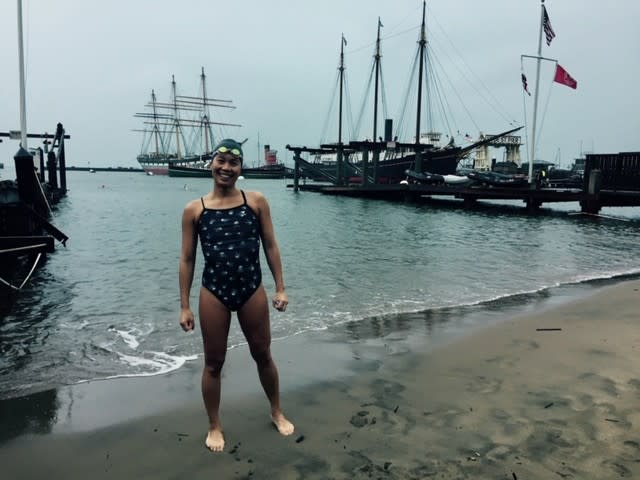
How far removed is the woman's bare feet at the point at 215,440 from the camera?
3508 mm

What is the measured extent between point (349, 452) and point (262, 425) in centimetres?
83

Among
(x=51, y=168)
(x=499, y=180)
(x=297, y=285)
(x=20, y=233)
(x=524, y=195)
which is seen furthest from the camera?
(x=499, y=180)

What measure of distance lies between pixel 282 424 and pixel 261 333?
851 mm

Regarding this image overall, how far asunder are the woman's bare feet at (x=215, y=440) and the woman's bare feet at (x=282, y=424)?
0.44 metres

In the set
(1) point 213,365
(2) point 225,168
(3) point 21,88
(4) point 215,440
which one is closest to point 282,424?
(4) point 215,440

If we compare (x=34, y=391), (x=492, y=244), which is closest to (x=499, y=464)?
(x=34, y=391)

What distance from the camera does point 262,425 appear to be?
391 centimetres

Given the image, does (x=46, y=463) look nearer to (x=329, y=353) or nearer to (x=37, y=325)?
(x=329, y=353)

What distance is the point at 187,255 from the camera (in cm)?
344

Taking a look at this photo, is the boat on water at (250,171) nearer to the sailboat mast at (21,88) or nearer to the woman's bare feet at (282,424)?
the sailboat mast at (21,88)

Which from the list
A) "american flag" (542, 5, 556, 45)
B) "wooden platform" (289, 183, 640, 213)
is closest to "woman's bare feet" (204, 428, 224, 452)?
"wooden platform" (289, 183, 640, 213)

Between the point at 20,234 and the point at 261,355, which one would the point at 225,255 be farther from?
the point at 20,234

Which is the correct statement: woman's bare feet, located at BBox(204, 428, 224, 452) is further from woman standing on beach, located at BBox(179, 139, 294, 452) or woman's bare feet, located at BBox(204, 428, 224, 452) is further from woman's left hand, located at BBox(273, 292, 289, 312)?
woman's left hand, located at BBox(273, 292, 289, 312)

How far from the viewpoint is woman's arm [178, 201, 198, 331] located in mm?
3365
